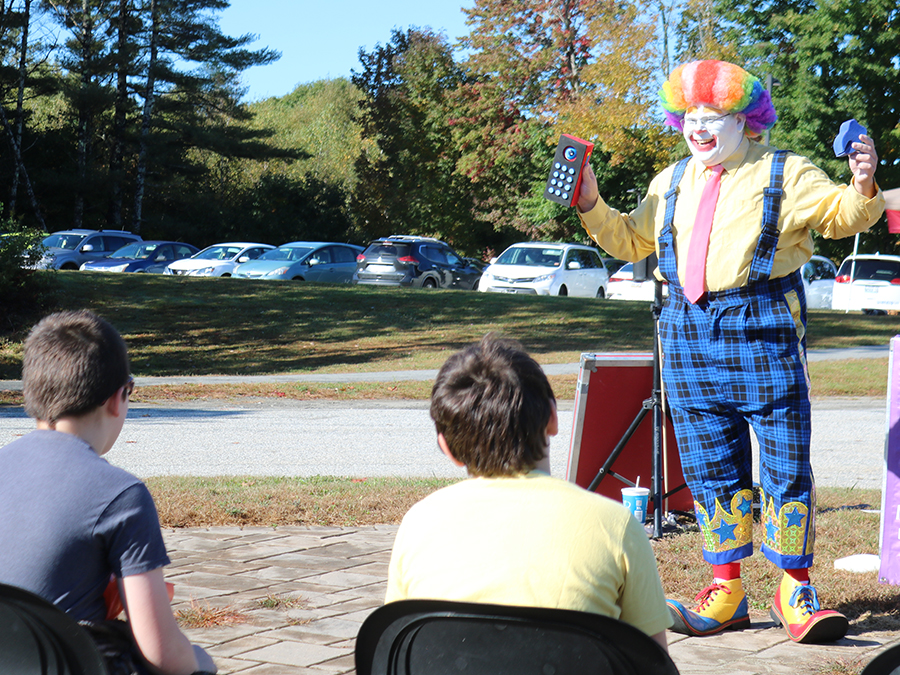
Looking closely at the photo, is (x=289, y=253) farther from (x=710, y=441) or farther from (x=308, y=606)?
(x=710, y=441)

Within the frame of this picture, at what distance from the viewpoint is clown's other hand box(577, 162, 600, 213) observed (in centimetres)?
403

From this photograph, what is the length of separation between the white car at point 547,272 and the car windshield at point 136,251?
36.8ft

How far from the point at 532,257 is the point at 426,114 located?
2150 cm

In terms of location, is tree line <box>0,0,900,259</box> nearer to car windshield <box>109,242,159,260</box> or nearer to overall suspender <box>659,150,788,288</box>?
car windshield <box>109,242,159,260</box>

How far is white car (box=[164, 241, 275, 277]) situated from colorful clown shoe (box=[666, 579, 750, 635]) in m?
25.4

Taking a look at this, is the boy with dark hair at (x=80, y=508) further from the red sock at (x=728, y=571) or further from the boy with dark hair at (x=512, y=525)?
the red sock at (x=728, y=571)

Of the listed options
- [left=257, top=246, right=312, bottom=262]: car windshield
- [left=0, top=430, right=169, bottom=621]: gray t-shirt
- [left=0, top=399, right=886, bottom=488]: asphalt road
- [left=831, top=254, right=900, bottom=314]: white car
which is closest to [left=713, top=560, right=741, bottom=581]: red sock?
[left=0, top=430, right=169, bottom=621]: gray t-shirt

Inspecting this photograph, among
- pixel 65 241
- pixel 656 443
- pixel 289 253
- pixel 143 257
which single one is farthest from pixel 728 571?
pixel 65 241

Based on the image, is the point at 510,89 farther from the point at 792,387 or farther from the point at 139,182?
the point at 792,387

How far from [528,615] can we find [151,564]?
2.75ft

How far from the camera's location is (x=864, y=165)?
11.5ft

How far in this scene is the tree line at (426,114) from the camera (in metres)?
31.8

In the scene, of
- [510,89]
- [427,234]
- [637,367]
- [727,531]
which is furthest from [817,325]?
[427,234]

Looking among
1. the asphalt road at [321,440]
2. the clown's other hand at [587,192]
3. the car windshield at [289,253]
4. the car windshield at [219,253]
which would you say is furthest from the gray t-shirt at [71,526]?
the car windshield at [219,253]
